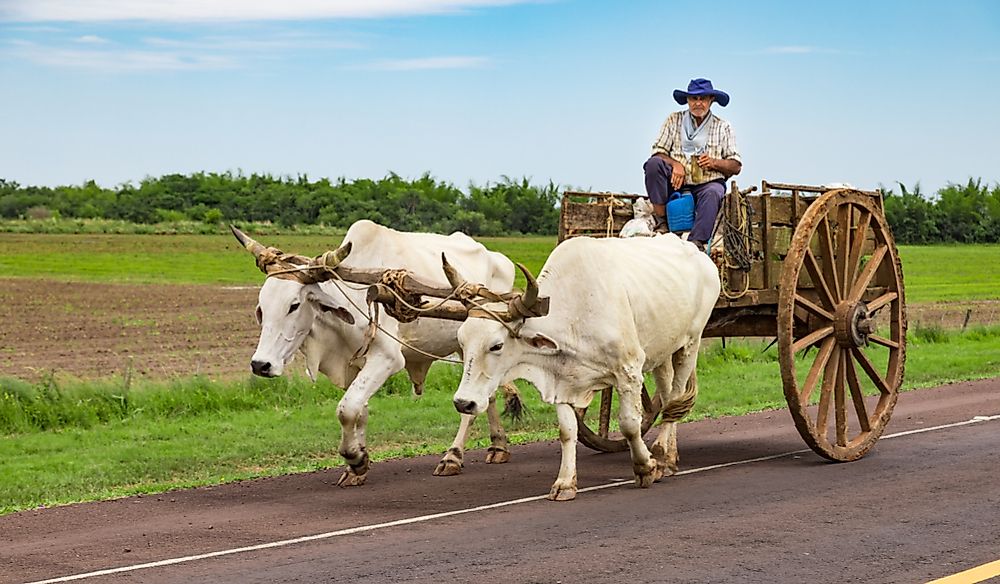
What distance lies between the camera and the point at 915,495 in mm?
10008

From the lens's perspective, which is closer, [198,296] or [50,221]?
[198,296]

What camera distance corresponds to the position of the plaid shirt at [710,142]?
12.0 m

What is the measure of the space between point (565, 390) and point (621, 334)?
57 cm

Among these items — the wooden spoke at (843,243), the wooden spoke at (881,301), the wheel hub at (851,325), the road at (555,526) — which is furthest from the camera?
the wooden spoke at (881,301)

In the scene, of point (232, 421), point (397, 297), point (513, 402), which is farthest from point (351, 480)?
point (232, 421)

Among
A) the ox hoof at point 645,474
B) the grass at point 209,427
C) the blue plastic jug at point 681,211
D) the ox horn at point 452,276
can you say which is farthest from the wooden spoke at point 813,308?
the grass at point 209,427

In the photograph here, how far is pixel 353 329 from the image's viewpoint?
37.7ft

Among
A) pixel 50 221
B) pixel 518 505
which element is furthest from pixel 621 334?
pixel 50 221

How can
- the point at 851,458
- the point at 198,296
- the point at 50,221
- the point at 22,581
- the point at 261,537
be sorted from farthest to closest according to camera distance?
the point at 50,221 → the point at 198,296 → the point at 851,458 → the point at 261,537 → the point at 22,581

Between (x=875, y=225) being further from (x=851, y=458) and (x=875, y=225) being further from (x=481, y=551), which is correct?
(x=481, y=551)

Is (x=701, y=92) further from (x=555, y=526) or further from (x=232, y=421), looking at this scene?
(x=232, y=421)

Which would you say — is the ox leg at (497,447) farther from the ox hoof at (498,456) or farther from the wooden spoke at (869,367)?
the wooden spoke at (869,367)

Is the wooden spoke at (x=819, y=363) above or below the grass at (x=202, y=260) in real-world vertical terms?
above

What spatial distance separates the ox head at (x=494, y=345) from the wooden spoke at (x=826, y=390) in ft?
9.13
